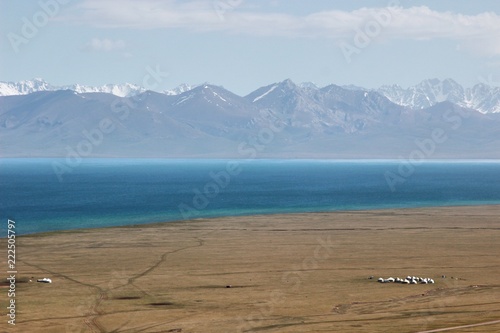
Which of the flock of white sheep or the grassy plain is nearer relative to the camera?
the grassy plain

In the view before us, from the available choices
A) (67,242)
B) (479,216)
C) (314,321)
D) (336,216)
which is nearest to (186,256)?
(67,242)

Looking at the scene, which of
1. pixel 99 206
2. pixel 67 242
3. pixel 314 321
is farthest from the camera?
pixel 99 206

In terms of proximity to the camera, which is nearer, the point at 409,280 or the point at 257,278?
the point at 409,280

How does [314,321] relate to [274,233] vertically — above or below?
below

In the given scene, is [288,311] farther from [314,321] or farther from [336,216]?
[336,216]

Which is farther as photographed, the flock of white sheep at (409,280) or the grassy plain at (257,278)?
the flock of white sheep at (409,280)


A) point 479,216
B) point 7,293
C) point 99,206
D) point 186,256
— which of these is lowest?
point 7,293

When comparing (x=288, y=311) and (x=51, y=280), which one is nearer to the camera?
(x=288, y=311)

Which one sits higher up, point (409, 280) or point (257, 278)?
point (257, 278)
